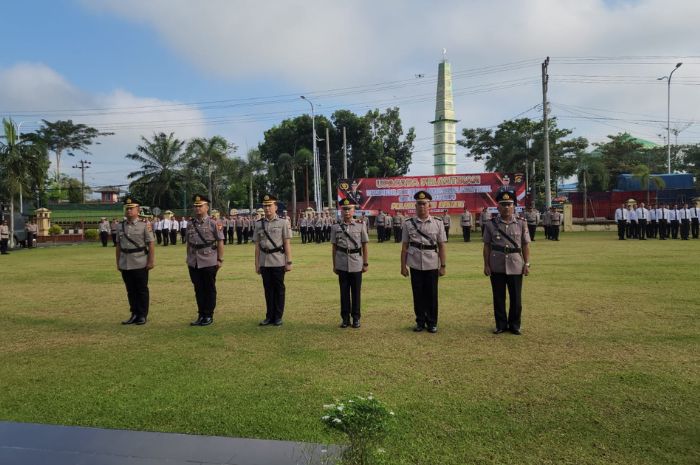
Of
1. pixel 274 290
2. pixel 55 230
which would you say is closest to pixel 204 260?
pixel 274 290

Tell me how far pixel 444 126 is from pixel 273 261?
4366cm

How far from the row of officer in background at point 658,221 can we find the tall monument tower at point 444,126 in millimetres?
26842

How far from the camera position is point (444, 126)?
48500 mm

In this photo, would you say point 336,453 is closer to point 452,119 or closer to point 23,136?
point 23,136

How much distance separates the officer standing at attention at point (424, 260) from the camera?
645 centimetres

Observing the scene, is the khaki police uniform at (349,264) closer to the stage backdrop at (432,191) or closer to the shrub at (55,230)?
the stage backdrop at (432,191)

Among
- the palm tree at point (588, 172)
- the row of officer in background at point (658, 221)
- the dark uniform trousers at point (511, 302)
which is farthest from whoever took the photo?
the palm tree at point (588, 172)

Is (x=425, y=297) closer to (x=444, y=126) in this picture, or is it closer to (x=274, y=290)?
(x=274, y=290)

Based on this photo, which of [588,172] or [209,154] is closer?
[588,172]

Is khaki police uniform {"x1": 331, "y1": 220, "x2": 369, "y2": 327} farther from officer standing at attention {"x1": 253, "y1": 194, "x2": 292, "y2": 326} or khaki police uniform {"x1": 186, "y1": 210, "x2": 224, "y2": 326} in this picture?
khaki police uniform {"x1": 186, "y1": 210, "x2": 224, "y2": 326}

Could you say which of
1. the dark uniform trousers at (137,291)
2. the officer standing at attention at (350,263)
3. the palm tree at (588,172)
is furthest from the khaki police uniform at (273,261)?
the palm tree at (588,172)

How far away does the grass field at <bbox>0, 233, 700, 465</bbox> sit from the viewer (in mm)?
3475

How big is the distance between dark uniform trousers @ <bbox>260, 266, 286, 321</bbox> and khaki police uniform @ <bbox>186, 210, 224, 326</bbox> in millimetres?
700

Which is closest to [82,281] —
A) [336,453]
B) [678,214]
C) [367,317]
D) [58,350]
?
[58,350]
